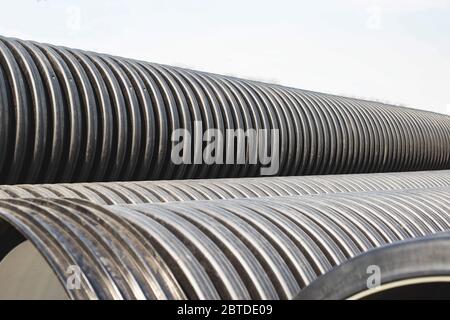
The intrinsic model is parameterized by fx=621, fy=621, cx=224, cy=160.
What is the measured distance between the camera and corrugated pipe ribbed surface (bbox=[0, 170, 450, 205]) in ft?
17.3

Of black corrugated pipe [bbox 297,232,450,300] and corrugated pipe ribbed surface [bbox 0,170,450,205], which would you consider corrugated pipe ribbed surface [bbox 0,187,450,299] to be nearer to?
black corrugated pipe [bbox 297,232,450,300]

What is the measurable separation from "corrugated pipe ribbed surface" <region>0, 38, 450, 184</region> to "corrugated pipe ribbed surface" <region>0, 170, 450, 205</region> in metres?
1.10

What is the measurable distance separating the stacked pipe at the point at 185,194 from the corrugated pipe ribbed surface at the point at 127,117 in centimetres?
2

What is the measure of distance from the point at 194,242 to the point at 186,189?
251 centimetres

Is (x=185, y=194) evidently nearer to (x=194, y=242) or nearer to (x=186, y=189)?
(x=186, y=189)

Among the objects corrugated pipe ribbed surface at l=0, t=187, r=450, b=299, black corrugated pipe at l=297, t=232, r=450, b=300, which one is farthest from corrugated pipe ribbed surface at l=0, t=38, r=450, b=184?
black corrugated pipe at l=297, t=232, r=450, b=300

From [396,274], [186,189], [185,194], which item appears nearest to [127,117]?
[186,189]

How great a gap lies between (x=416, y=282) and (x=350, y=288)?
0.31 meters

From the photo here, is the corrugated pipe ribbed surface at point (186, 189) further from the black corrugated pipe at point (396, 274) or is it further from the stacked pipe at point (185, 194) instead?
the black corrugated pipe at point (396, 274)

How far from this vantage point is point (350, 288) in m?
2.70

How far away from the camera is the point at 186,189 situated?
20.2 feet

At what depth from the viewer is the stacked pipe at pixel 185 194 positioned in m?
3.12

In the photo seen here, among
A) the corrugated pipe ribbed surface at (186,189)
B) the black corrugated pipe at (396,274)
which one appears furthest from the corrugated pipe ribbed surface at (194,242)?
the corrugated pipe ribbed surface at (186,189)
